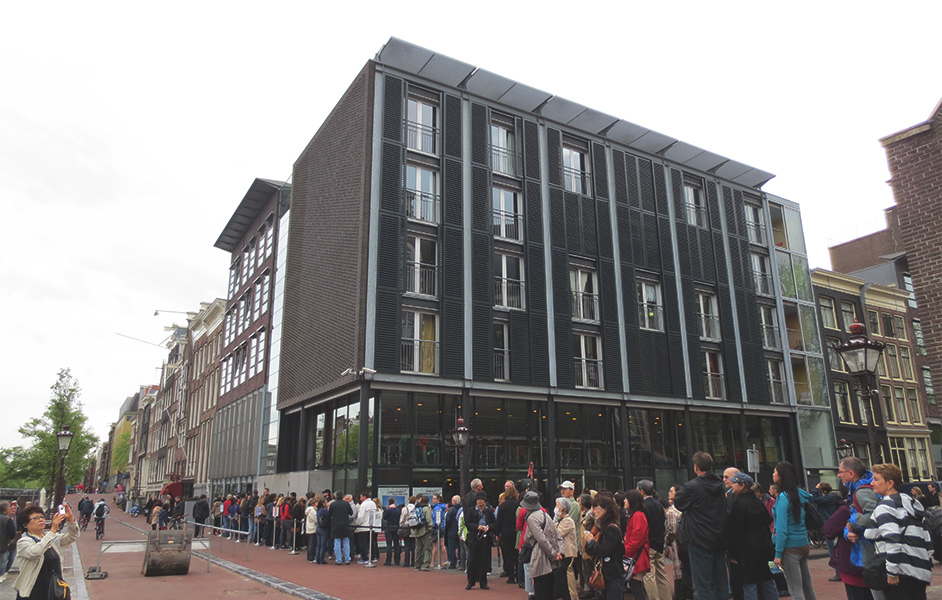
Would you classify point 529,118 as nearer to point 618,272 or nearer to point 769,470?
point 618,272

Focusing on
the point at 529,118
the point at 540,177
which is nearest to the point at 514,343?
the point at 540,177

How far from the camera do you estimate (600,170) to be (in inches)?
1273

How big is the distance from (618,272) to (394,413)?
12.7 meters

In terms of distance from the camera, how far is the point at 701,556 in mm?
8156

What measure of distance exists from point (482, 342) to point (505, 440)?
13.0 feet

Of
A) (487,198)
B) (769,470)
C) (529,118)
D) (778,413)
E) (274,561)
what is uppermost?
(529,118)

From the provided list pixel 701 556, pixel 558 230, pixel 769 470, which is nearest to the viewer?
pixel 701 556

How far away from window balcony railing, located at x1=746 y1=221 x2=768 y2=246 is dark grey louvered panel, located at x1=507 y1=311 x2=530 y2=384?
683 inches

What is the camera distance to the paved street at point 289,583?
1249 cm

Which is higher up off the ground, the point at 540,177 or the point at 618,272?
the point at 540,177

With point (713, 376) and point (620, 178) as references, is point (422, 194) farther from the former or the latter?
point (713, 376)

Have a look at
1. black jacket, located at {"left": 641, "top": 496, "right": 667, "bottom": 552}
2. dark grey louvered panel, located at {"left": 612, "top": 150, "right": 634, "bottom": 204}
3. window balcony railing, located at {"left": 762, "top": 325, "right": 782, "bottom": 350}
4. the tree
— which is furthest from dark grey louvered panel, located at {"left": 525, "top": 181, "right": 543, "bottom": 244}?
the tree

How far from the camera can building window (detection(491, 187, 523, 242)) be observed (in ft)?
94.0

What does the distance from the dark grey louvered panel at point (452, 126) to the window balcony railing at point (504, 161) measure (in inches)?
73.8
